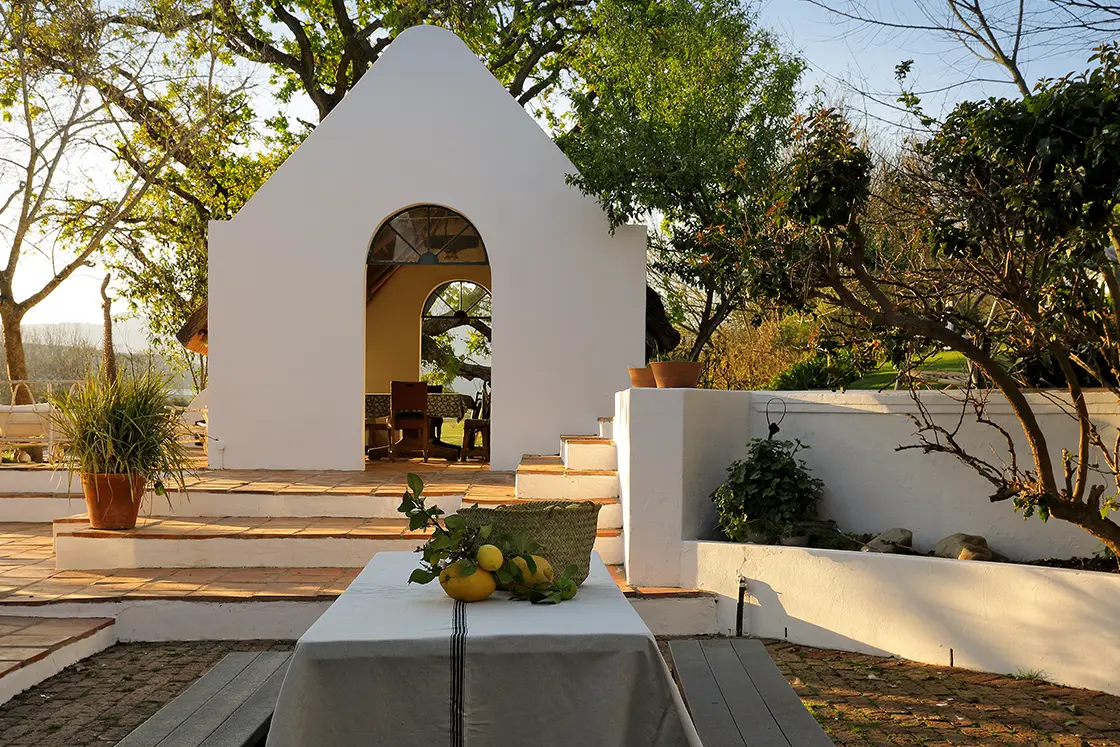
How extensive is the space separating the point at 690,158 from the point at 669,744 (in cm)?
707

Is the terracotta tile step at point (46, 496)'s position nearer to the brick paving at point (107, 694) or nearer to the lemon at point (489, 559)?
the brick paving at point (107, 694)

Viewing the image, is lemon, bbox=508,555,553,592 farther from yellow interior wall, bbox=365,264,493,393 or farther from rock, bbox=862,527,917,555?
yellow interior wall, bbox=365,264,493,393

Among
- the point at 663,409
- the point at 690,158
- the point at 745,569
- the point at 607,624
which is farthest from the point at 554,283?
the point at 607,624

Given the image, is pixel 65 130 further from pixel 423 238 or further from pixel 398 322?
pixel 423 238

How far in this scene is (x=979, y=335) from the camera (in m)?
5.32

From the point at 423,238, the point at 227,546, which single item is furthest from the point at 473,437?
the point at 227,546

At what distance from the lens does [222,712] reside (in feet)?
10.2

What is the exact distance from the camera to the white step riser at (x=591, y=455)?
7594mm

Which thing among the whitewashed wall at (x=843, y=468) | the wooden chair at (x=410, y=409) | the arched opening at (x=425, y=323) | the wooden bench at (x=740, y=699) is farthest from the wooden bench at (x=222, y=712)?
the wooden chair at (x=410, y=409)

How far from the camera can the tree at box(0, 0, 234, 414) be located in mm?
14461

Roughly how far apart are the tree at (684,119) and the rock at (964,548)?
9.70 feet

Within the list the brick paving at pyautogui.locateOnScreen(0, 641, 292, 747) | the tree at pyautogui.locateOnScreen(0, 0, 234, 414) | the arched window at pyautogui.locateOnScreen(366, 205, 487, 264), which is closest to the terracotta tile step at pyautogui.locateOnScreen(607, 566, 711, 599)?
the brick paving at pyautogui.locateOnScreen(0, 641, 292, 747)

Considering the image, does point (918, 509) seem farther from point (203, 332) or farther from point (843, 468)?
point (203, 332)

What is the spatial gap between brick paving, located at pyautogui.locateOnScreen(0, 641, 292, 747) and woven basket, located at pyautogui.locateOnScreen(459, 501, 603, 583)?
7.04 ft
